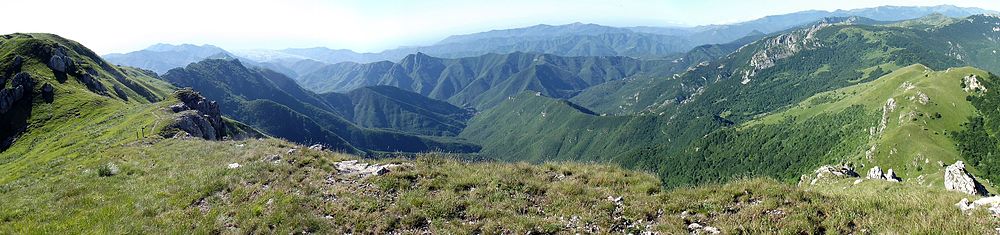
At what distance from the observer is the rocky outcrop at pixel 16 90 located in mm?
86688

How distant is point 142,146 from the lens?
138 feet

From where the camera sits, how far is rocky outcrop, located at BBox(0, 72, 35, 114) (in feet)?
284

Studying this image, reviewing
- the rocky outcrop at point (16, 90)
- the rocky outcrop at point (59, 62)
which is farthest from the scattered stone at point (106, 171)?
the rocky outcrop at point (59, 62)

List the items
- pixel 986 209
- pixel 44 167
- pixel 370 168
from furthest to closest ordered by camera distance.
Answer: pixel 44 167 → pixel 370 168 → pixel 986 209

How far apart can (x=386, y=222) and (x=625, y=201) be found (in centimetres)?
902

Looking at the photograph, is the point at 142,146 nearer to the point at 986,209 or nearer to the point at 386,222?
the point at 386,222

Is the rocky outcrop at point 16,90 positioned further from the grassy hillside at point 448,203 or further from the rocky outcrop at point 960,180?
the rocky outcrop at point 960,180

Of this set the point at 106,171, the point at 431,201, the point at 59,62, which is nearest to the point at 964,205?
the point at 431,201

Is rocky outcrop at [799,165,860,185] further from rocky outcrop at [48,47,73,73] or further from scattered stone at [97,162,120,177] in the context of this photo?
rocky outcrop at [48,47,73,73]

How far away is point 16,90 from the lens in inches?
3541

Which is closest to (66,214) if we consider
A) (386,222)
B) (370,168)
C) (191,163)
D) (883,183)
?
(191,163)

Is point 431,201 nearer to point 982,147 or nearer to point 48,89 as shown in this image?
point 48,89

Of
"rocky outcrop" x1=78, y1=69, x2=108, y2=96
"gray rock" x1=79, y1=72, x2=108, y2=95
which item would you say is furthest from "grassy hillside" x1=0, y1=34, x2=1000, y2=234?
"gray rock" x1=79, y1=72, x2=108, y2=95

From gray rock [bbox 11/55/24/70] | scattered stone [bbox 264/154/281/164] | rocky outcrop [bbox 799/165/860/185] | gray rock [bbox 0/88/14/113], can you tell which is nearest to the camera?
scattered stone [bbox 264/154/281/164]
